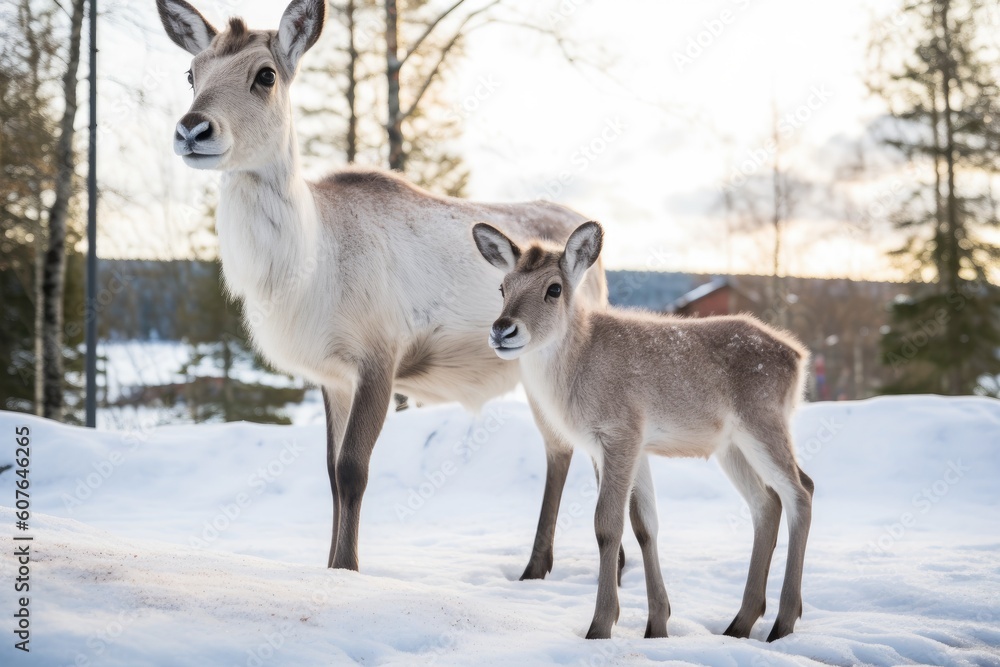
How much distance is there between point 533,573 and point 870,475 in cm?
459

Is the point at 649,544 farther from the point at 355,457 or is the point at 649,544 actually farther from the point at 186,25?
the point at 186,25

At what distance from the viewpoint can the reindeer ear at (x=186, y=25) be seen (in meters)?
5.47

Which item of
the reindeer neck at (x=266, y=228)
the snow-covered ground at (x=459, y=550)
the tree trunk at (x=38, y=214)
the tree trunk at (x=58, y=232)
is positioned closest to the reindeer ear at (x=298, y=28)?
the reindeer neck at (x=266, y=228)

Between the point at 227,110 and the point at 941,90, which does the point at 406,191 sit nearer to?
the point at 227,110

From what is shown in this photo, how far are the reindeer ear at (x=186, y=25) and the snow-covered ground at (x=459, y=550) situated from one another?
3240mm

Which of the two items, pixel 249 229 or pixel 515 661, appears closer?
pixel 515 661

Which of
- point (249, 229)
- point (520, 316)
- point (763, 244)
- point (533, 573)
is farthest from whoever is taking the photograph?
point (763, 244)

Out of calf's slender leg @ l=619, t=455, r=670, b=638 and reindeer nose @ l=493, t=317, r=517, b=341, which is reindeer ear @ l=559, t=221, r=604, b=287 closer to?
reindeer nose @ l=493, t=317, r=517, b=341

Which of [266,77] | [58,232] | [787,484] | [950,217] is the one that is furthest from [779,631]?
[950,217]

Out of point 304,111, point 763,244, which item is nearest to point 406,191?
point 304,111

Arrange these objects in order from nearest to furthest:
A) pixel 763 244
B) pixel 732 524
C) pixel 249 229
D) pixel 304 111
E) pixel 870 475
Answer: pixel 249 229, pixel 732 524, pixel 870 475, pixel 304 111, pixel 763 244

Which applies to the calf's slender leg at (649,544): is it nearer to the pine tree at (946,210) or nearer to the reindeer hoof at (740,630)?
the reindeer hoof at (740,630)

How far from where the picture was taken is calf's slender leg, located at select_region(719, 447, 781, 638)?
15.4 feet

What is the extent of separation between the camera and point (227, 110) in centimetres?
483
